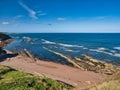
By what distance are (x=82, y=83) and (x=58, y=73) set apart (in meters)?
6.59

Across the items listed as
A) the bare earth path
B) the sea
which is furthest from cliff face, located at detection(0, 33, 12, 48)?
the bare earth path

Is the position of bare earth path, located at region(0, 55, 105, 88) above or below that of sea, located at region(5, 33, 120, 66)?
above

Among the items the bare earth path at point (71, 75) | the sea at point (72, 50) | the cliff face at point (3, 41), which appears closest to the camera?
the bare earth path at point (71, 75)

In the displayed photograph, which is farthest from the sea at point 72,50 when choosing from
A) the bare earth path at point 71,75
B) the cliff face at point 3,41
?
the bare earth path at point 71,75

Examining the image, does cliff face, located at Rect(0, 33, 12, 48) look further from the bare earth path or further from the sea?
the bare earth path

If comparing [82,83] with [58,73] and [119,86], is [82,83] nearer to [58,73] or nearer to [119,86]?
[58,73]

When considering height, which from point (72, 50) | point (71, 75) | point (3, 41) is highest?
point (71, 75)

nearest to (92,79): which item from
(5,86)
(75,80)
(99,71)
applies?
(75,80)

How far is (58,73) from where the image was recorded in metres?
32.0

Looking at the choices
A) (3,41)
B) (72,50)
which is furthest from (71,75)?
(3,41)

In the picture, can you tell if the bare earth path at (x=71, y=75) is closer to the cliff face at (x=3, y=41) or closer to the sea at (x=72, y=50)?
the sea at (x=72, y=50)

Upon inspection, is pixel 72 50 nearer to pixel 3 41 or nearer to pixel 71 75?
pixel 71 75

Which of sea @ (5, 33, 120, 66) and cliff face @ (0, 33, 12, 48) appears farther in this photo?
cliff face @ (0, 33, 12, 48)

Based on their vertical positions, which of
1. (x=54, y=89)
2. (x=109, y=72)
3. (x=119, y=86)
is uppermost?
(x=119, y=86)
